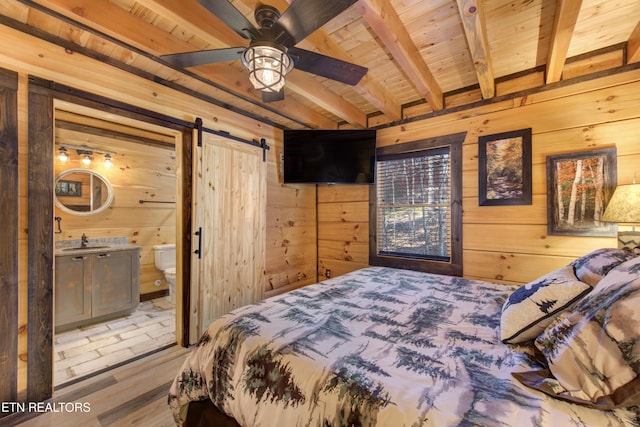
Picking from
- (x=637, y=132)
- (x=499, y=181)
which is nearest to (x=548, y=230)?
(x=499, y=181)

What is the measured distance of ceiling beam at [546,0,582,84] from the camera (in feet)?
5.20

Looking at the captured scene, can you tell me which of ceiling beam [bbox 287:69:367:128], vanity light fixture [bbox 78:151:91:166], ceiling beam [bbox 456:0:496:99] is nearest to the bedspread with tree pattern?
ceiling beam [bbox 456:0:496:99]

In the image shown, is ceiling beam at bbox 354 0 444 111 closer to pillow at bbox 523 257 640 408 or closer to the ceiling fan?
the ceiling fan

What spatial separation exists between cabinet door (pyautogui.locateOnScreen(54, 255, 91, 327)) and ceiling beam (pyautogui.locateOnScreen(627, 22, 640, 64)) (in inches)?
214

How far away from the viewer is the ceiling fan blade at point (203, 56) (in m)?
1.51

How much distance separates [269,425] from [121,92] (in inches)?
99.5

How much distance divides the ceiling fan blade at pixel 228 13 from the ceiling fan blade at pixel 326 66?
10.6 inches

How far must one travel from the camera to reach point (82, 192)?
3477mm

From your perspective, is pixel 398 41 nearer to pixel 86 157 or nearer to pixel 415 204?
pixel 415 204

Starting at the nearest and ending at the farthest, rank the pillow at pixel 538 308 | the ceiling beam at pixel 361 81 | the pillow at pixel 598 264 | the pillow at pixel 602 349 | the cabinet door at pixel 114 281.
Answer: the pillow at pixel 602 349 < the pillow at pixel 538 308 < the pillow at pixel 598 264 < the ceiling beam at pixel 361 81 < the cabinet door at pixel 114 281

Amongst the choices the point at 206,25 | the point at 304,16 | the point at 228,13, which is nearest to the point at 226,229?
the point at 206,25

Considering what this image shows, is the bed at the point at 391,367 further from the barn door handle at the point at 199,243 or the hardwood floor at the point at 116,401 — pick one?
the barn door handle at the point at 199,243

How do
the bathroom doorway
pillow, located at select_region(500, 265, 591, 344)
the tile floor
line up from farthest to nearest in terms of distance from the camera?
the bathroom doorway
the tile floor
pillow, located at select_region(500, 265, 591, 344)

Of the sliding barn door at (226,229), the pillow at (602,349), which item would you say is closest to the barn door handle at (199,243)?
the sliding barn door at (226,229)
